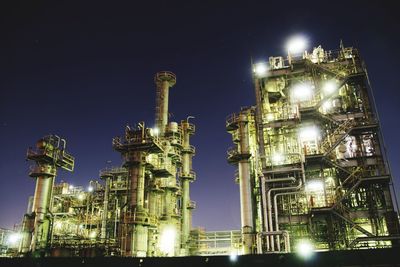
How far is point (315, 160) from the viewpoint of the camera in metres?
27.6

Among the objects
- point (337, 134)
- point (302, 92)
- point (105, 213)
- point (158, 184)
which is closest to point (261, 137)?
point (302, 92)

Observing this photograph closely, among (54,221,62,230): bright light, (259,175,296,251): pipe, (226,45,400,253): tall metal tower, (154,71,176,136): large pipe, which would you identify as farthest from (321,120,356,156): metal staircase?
(54,221,62,230): bright light

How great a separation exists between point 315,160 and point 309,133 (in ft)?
12.5

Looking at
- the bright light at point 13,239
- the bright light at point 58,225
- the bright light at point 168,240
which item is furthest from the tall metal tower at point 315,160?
the bright light at point 58,225

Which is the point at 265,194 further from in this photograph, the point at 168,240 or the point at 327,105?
the point at 168,240

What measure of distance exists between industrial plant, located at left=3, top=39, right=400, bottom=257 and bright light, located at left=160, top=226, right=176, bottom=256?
0.11m

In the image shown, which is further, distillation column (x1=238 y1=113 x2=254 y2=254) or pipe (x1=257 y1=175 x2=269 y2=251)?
distillation column (x1=238 y1=113 x2=254 y2=254)

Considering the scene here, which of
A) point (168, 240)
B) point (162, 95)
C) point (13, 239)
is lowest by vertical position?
point (168, 240)

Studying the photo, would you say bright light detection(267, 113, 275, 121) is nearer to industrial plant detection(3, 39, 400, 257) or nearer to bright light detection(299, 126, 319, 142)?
industrial plant detection(3, 39, 400, 257)

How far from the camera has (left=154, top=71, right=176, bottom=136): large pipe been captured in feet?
144

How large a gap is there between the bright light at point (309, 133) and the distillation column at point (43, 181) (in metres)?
24.3

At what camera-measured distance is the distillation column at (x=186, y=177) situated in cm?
4184

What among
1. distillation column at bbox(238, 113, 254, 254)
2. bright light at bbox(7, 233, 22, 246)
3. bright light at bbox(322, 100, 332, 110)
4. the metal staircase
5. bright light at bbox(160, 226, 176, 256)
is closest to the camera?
the metal staircase

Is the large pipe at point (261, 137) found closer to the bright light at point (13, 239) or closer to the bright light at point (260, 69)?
the bright light at point (260, 69)
